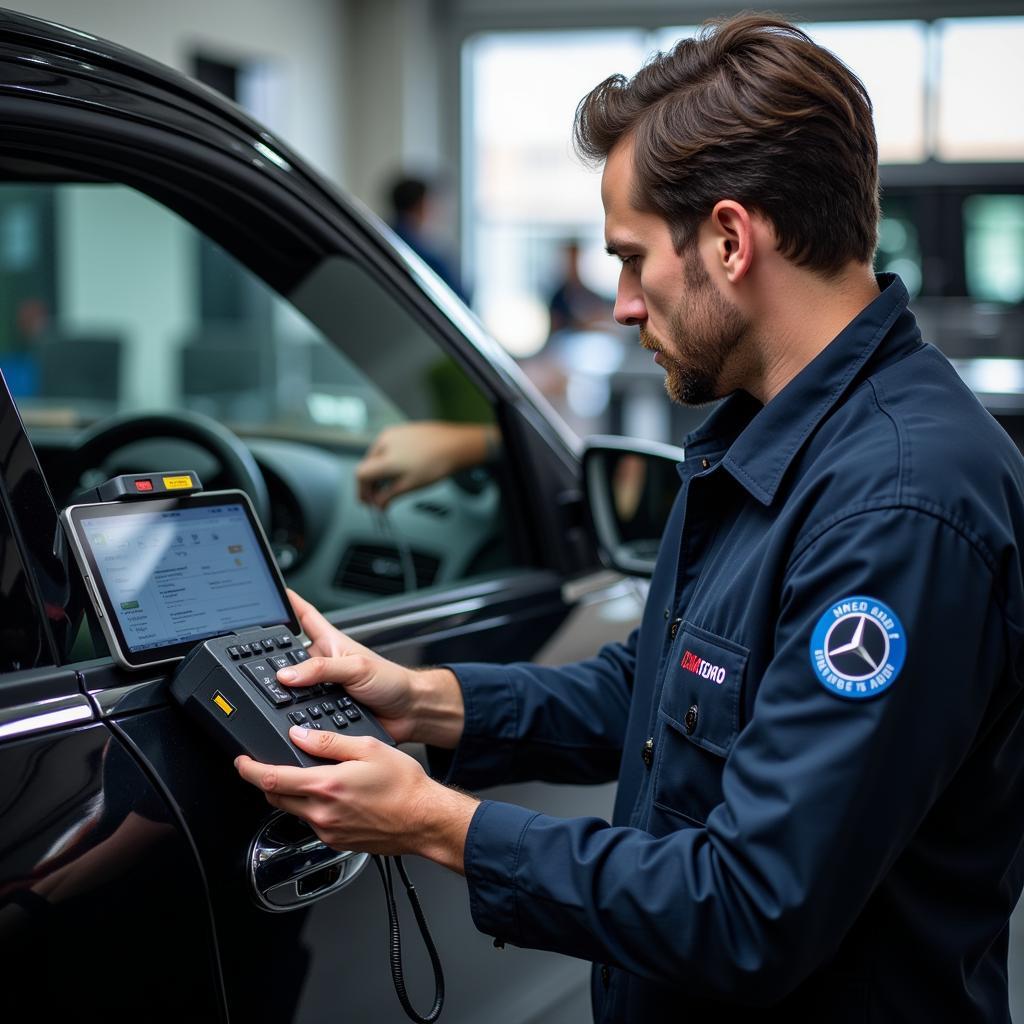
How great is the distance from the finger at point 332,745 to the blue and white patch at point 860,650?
1.29ft

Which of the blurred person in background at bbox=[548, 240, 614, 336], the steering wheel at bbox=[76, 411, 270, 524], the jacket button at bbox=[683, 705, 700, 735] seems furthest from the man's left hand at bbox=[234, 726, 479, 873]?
the blurred person in background at bbox=[548, 240, 614, 336]

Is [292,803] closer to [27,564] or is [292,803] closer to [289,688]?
[289,688]

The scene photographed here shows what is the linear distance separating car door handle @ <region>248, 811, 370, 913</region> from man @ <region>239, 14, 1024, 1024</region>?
0.08 m

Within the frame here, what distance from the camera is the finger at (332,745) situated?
1.10 metres

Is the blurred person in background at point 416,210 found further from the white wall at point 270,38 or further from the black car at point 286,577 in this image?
the black car at point 286,577

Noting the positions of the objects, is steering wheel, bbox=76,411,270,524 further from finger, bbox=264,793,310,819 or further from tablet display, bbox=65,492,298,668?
finger, bbox=264,793,310,819

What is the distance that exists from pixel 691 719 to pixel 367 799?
0.98 ft

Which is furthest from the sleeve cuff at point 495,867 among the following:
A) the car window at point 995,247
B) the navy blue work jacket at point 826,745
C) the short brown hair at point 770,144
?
the car window at point 995,247

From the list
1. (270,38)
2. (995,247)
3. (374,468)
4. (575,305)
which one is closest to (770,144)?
(374,468)

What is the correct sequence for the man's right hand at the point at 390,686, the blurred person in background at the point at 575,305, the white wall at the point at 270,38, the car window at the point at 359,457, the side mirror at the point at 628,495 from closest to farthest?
the man's right hand at the point at 390,686 < the car window at the point at 359,457 < the side mirror at the point at 628,495 < the white wall at the point at 270,38 < the blurred person in background at the point at 575,305

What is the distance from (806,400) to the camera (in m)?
1.15

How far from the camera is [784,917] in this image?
3.13 feet

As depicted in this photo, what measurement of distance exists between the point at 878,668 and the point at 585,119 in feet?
2.25

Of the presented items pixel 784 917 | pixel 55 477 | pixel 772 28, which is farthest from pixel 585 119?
pixel 55 477
